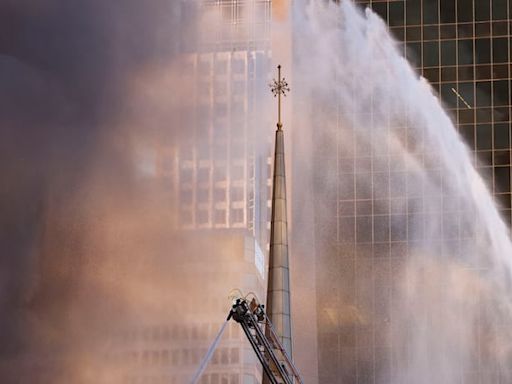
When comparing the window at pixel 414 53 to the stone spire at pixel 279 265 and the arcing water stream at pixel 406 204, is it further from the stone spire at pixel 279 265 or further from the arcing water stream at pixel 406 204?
the stone spire at pixel 279 265

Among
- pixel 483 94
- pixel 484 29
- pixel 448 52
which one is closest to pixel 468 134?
pixel 483 94

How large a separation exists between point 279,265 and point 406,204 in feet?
113

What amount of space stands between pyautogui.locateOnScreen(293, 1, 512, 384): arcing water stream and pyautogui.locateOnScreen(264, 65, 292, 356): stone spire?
25.6m

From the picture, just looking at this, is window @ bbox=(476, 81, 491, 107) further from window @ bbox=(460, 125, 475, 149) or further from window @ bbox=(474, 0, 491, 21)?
window @ bbox=(474, 0, 491, 21)

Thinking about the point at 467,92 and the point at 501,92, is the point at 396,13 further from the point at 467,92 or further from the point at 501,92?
the point at 501,92

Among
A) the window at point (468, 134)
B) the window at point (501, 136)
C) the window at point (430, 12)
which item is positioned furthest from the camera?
the window at point (430, 12)

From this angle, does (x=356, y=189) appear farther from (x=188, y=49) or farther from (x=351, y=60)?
(x=188, y=49)

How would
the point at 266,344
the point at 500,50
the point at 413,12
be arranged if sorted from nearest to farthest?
1. the point at 266,344
2. the point at 500,50
3. the point at 413,12

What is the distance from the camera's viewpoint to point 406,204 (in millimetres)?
100250

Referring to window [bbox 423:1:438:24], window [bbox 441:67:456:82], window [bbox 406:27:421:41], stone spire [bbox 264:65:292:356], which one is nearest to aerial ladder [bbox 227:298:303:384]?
stone spire [bbox 264:65:292:356]

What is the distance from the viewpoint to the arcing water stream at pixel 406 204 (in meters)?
95.7

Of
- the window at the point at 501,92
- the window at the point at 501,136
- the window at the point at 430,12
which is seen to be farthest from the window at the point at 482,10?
the window at the point at 501,136

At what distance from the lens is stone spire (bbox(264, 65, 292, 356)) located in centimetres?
6538

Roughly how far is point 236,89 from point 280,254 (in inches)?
652
